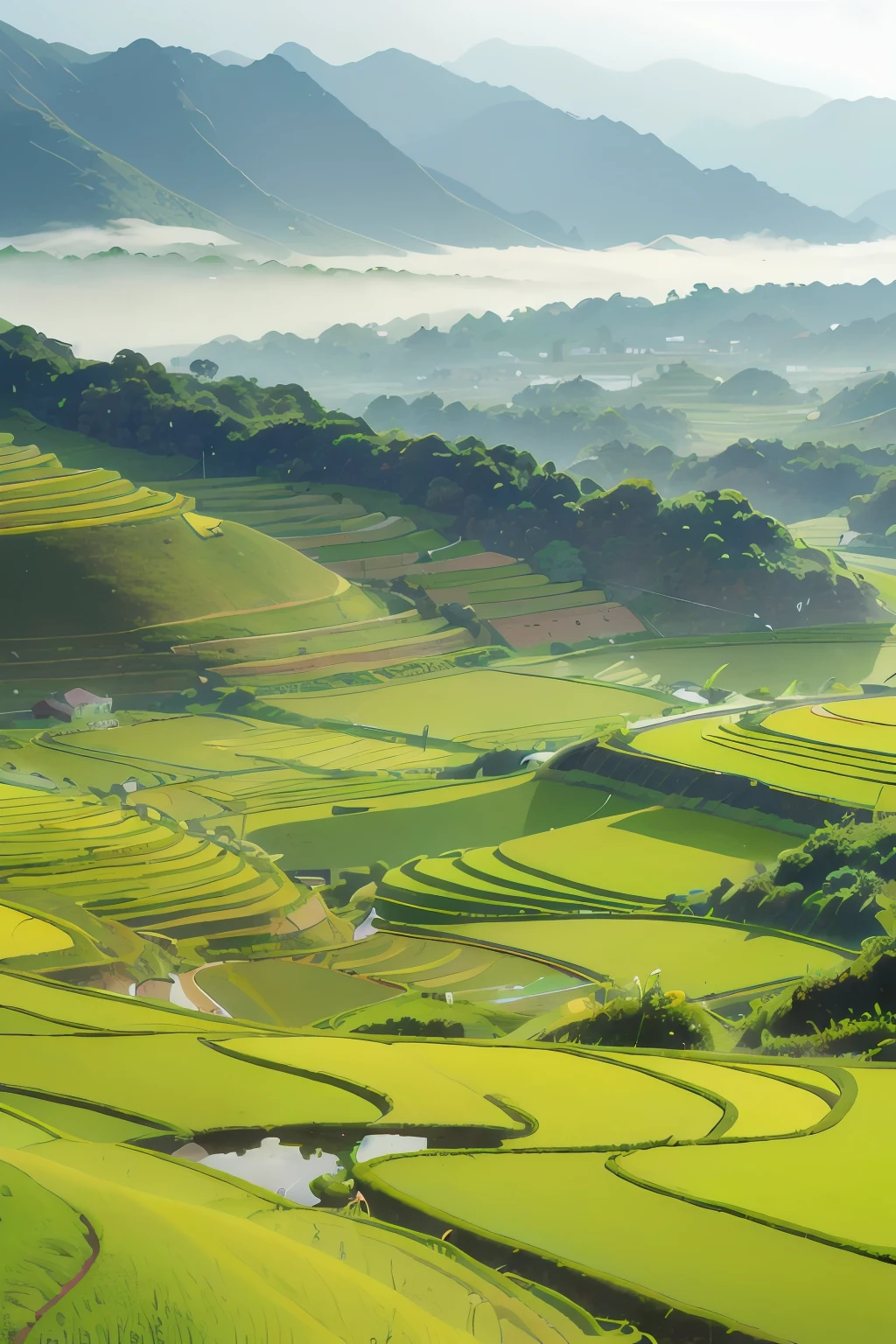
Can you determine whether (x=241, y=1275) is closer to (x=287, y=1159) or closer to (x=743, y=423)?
(x=287, y=1159)

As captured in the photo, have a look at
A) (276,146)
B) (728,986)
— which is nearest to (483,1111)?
→ (728,986)

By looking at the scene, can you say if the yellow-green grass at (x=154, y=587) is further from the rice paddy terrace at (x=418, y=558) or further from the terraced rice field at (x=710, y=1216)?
the terraced rice field at (x=710, y=1216)

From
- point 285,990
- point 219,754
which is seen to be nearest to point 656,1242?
point 285,990

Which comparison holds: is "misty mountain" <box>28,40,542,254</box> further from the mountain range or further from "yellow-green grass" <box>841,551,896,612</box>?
"yellow-green grass" <box>841,551,896,612</box>

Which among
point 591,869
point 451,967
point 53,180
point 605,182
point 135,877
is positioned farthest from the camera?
point 605,182

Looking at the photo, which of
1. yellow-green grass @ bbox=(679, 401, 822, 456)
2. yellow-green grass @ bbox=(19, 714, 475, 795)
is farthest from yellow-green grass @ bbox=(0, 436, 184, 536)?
yellow-green grass @ bbox=(679, 401, 822, 456)

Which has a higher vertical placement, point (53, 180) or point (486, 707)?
point (53, 180)

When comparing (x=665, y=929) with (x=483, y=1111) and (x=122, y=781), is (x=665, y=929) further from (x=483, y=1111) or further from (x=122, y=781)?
(x=122, y=781)
